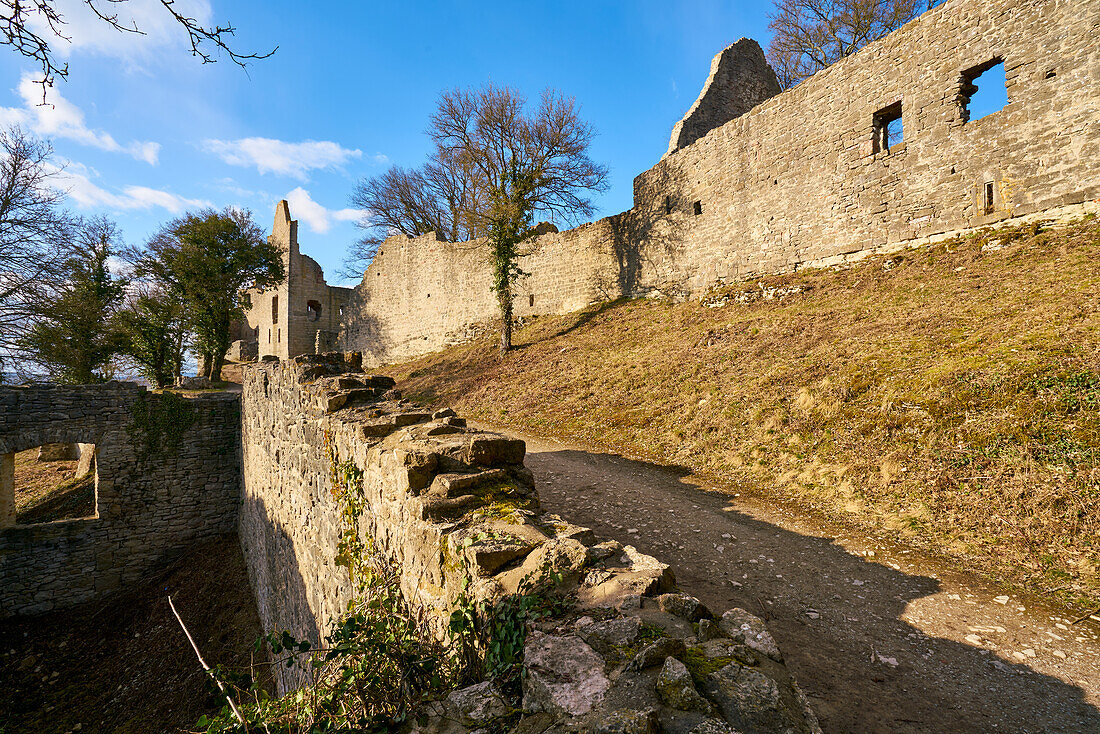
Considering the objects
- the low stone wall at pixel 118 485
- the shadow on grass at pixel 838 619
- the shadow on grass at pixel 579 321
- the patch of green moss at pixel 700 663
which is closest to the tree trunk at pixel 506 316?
the shadow on grass at pixel 579 321

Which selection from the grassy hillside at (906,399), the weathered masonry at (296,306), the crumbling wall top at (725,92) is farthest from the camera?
the weathered masonry at (296,306)

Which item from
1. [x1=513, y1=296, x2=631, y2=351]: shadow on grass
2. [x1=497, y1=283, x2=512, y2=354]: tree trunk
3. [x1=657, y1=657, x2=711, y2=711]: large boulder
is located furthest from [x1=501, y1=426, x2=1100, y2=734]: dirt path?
[x1=497, y1=283, x2=512, y2=354]: tree trunk

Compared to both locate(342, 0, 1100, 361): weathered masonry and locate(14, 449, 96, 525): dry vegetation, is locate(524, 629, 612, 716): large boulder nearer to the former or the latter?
locate(342, 0, 1100, 361): weathered masonry

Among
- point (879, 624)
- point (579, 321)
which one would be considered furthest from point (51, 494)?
point (879, 624)

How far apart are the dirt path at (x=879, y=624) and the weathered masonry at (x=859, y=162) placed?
989 cm

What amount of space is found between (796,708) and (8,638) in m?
15.2

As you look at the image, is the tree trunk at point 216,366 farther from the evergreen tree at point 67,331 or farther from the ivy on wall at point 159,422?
the ivy on wall at point 159,422

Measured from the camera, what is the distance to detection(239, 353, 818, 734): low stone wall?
1.63 m

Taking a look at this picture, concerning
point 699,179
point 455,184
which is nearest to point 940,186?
point 699,179

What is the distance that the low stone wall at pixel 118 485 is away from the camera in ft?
33.3

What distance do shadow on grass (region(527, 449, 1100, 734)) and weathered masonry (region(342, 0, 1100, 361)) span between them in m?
10.1

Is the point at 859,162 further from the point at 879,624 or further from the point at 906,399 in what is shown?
the point at 879,624

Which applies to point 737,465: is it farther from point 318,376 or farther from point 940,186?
point 940,186

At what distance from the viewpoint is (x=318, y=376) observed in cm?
678
